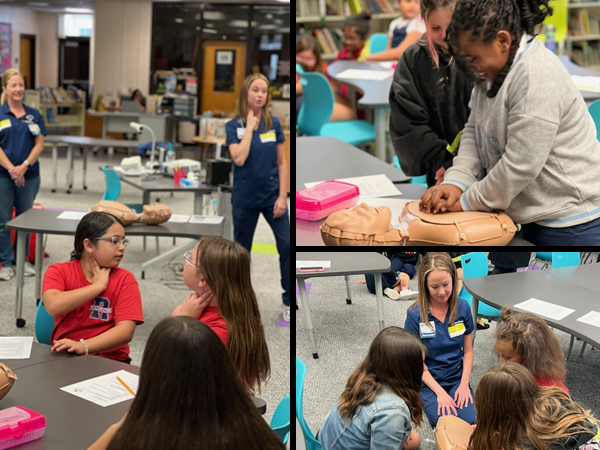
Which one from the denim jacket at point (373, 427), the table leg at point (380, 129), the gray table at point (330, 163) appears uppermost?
the table leg at point (380, 129)

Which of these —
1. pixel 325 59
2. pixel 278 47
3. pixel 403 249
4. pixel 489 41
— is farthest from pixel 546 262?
pixel 278 47

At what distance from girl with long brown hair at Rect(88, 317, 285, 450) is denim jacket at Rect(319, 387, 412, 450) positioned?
0.32 m

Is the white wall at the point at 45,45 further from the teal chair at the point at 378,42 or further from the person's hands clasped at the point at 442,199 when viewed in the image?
the person's hands clasped at the point at 442,199

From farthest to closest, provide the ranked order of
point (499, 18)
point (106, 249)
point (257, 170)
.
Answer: point (257, 170), point (106, 249), point (499, 18)

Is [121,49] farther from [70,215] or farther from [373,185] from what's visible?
[373,185]

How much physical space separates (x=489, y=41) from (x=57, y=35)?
14.1 m

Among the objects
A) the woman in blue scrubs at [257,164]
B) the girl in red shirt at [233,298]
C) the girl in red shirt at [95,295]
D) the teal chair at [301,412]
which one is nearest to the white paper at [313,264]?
the teal chair at [301,412]

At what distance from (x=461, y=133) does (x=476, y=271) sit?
35cm

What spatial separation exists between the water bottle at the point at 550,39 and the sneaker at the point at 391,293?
0.60 m

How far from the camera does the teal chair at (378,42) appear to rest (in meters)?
0.98

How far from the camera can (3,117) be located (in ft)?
15.7

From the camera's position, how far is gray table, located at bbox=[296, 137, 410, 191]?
1028 millimetres

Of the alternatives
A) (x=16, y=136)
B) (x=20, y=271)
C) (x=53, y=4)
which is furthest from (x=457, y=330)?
(x=53, y=4)

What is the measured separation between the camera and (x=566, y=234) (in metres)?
0.88
